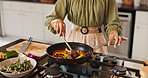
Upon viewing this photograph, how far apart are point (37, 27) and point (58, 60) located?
111 inches

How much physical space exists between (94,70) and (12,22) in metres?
3.35

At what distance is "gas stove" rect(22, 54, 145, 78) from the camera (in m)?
1.04

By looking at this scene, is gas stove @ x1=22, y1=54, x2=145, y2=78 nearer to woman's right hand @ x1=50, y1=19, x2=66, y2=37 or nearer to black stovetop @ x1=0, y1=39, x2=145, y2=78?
black stovetop @ x1=0, y1=39, x2=145, y2=78

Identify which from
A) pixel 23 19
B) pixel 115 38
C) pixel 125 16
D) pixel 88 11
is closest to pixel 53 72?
pixel 115 38

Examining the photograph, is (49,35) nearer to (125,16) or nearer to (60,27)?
(125,16)

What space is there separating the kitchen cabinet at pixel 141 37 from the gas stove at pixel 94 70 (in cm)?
182

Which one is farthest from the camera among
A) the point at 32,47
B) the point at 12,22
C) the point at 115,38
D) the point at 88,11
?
the point at 12,22

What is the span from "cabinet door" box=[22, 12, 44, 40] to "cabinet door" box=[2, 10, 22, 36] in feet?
0.41

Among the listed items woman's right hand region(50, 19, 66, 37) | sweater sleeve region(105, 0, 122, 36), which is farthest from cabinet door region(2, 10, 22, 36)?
woman's right hand region(50, 19, 66, 37)

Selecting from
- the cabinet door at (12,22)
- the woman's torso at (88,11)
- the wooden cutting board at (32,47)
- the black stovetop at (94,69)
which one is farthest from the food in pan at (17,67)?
the cabinet door at (12,22)

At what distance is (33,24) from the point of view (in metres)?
3.84

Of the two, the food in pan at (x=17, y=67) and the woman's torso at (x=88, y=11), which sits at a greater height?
the woman's torso at (x=88, y=11)

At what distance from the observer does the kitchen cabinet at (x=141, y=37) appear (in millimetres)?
2916

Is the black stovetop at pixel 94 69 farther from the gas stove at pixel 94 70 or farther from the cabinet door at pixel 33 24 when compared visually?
the cabinet door at pixel 33 24
